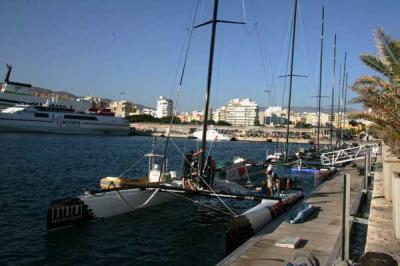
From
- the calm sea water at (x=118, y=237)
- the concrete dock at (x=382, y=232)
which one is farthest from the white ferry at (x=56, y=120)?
the concrete dock at (x=382, y=232)

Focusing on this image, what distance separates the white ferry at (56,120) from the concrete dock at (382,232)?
100313 millimetres

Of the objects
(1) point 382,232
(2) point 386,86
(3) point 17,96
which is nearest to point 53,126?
(3) point 17,96

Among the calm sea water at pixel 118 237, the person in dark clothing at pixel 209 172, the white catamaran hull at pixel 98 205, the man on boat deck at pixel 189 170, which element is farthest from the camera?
the person in dark clothing at pixel 209 172

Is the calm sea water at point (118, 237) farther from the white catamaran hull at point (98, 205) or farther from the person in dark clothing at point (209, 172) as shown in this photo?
the person in dark clothing at point (209, 172)

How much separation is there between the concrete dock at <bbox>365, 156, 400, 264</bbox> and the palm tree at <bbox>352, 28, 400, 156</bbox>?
266 cm

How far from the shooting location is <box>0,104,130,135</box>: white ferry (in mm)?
97875

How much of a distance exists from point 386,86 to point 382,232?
603 cm

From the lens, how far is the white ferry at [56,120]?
97.9 m

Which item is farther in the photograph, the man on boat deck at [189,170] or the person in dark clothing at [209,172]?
the person in dark clothing at [209,172]

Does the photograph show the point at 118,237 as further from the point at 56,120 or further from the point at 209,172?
the point at 56,120

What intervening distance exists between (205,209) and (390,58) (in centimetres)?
914

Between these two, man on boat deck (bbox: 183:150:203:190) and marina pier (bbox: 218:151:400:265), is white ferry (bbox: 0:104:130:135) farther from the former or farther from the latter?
marina pier (bbox: 218:151:400:265)

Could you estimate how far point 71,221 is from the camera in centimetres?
1254

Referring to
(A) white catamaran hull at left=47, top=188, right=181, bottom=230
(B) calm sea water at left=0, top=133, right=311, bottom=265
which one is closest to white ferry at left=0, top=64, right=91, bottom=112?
(B) calm sea water at left=0, top=133, right=311, bottom=265
